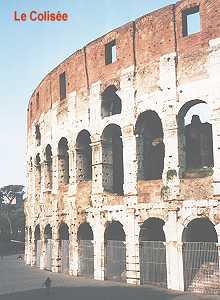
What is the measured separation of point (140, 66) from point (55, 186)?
310 inches

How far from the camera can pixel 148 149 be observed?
701 inches

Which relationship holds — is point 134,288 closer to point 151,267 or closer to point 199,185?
point 151,267

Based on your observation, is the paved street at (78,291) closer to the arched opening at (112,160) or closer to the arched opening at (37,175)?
the arched opening at (112,160)

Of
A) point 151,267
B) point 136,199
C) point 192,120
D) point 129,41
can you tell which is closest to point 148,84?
point 129,41

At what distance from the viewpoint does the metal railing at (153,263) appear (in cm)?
1532

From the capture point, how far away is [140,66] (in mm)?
16688

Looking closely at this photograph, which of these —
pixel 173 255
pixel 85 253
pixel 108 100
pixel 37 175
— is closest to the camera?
pixel 173 255

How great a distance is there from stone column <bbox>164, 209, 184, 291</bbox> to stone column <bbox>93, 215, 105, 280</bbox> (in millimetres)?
3407

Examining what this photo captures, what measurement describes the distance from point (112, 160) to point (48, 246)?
676cm

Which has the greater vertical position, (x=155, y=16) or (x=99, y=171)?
(x=155, y=16)

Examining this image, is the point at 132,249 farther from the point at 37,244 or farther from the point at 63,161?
the point at 37,244

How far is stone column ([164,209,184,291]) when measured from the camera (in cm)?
1449

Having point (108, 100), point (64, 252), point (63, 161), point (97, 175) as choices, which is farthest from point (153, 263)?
point (63, 161)

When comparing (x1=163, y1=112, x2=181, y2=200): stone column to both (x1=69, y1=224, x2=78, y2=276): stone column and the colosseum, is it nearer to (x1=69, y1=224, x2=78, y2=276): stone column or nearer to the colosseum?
the colosseum
